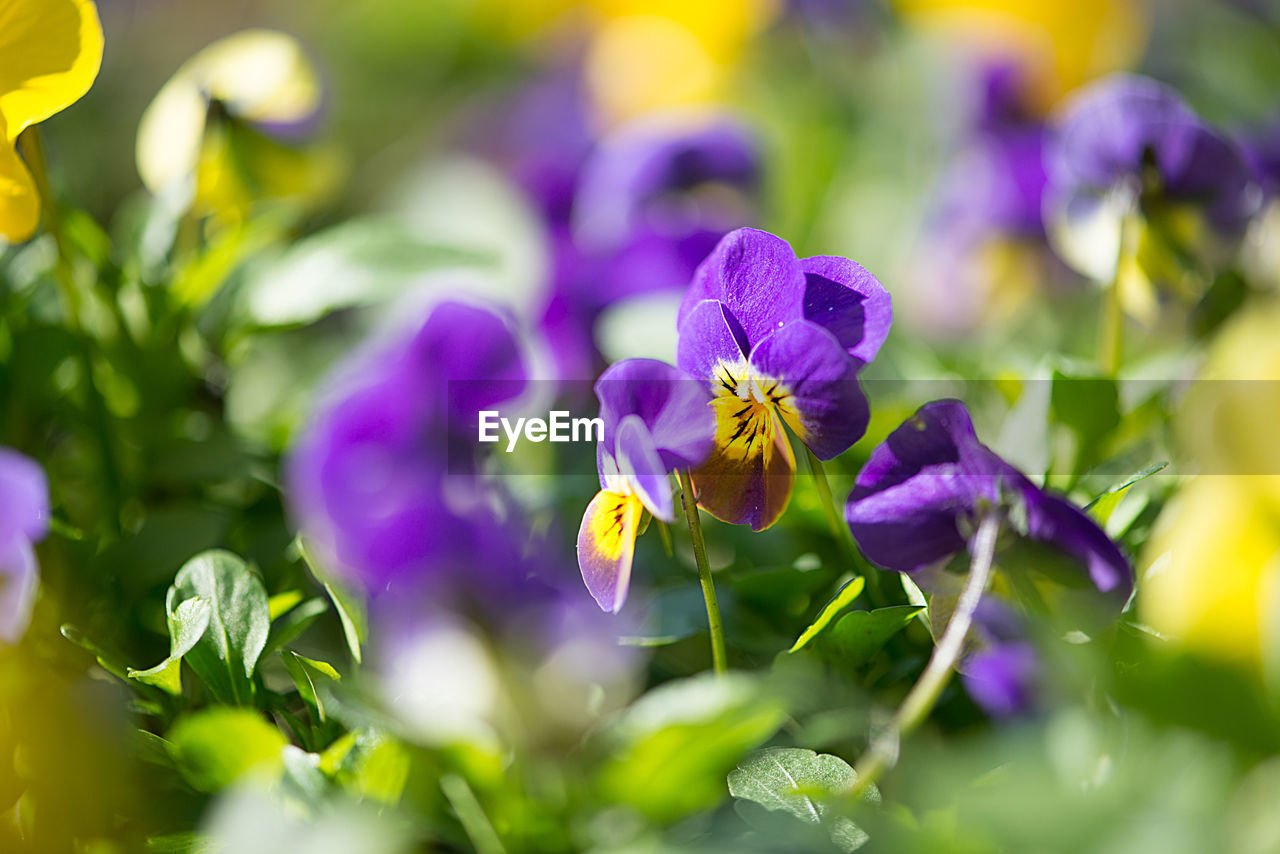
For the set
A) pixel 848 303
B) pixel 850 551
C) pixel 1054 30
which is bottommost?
pixel 1054 30

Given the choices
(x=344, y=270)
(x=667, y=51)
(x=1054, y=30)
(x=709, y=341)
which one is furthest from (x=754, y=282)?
(x=1054, y=30)

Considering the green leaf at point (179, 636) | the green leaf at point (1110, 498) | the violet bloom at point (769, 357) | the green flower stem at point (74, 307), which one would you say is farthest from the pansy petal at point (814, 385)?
the green flower stem at point (74, 307)

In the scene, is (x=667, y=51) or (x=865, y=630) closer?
(x=865, y=630)

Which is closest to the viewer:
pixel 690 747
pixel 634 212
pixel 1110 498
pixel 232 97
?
pixel 690 747

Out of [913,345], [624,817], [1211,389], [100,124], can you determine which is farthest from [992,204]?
[100,124]

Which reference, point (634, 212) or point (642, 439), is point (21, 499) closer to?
point (642, 439)

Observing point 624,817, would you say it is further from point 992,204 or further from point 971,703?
point 992,204
